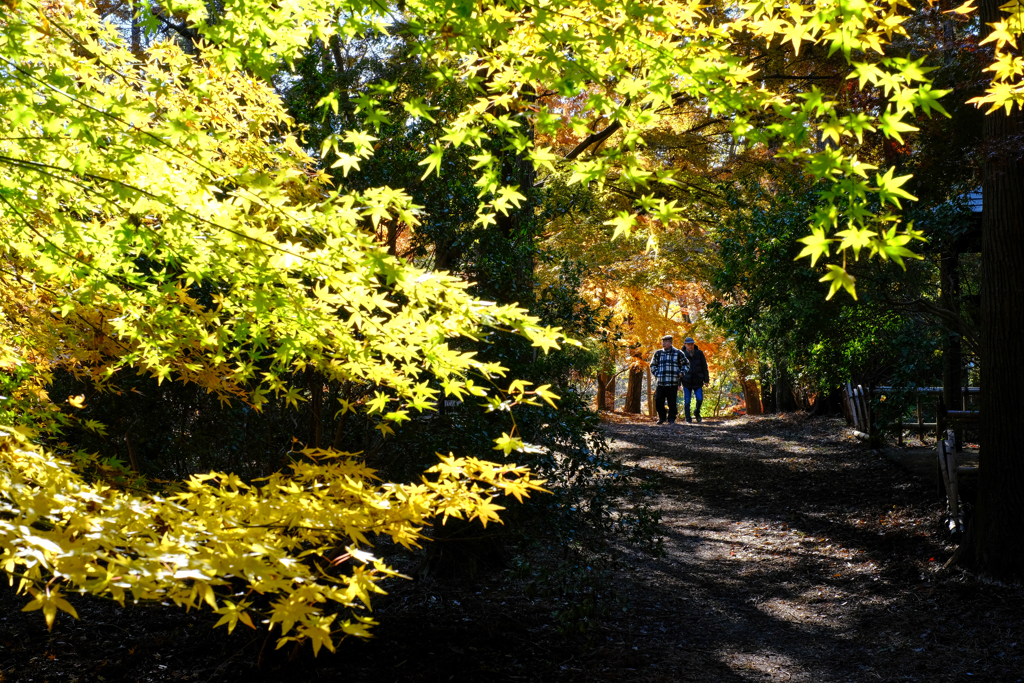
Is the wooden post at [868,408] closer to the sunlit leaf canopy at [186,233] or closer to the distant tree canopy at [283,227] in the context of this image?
the distant tree canopy at [283,227]

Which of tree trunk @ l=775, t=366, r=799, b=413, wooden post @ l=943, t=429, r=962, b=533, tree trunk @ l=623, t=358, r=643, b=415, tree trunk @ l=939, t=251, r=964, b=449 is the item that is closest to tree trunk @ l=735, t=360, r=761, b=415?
tree trunk @ l=623, t=358, r=643, b=415

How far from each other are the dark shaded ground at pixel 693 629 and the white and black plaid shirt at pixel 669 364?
20.5ft

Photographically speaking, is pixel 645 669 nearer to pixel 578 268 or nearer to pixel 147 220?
pixel 578 268

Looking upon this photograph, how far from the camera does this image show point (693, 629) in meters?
5.99

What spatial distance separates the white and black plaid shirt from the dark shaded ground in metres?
6.24

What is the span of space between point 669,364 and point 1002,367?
28.1 feet

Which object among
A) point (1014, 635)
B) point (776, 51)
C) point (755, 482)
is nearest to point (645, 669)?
point (1014, 635)

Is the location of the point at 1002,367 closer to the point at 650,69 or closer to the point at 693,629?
the point at 693,629

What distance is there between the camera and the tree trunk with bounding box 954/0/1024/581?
6008mm

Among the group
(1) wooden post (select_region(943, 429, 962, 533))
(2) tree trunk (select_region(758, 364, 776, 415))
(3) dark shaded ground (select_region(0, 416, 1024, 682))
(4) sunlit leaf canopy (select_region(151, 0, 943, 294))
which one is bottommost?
(3) dark shaded ground (select_region(0, 416, 1024, 682))

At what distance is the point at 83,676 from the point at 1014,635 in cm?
600

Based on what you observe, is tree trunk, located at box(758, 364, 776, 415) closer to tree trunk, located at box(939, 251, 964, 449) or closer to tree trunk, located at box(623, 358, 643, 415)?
tree trunk, located at box(623, 358, 643, 415)

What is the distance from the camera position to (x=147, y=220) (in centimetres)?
370

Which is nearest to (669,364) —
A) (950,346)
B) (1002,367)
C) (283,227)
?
(950,346)
